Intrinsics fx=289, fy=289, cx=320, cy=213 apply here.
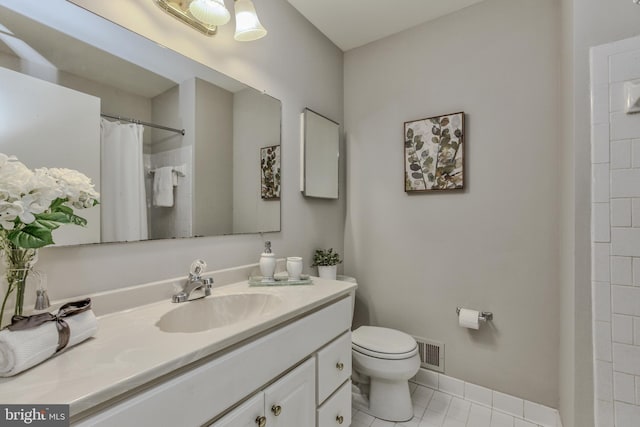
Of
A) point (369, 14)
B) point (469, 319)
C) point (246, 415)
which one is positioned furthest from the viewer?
point (369, 14)

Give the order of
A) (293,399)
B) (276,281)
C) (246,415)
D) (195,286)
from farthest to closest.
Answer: (276,281) < (195,286) < (293,399) < (246,415)

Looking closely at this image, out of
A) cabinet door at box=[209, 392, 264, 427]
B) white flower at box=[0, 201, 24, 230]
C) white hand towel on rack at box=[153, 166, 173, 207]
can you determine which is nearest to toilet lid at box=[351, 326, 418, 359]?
cabinet door at box=[209, 392, 264, 427]

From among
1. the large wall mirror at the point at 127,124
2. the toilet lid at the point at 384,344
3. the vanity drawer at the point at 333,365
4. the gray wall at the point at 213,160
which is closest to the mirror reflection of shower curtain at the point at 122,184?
the large wall mirror at the point at 127,124

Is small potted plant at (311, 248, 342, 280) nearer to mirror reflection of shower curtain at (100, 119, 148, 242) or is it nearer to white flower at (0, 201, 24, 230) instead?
mirror reflection of shower curtain at (100, 119, 148, 242)

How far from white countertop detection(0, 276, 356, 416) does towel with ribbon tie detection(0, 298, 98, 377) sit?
0.02m

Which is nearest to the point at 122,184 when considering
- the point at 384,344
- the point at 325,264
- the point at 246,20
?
the point at 246,20

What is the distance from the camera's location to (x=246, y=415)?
2.79 ft

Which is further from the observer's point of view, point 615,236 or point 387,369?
point 387,369

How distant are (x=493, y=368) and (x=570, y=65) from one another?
64.1 inches

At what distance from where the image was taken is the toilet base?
1.62 meters

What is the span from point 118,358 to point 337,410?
0.98m

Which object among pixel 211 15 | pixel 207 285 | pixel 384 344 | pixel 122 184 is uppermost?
pixel 211 15

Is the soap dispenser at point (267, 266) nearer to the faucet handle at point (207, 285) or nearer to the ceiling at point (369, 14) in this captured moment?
the faucet handle at point (207, 285)

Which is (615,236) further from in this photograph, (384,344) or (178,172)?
(178,172)
